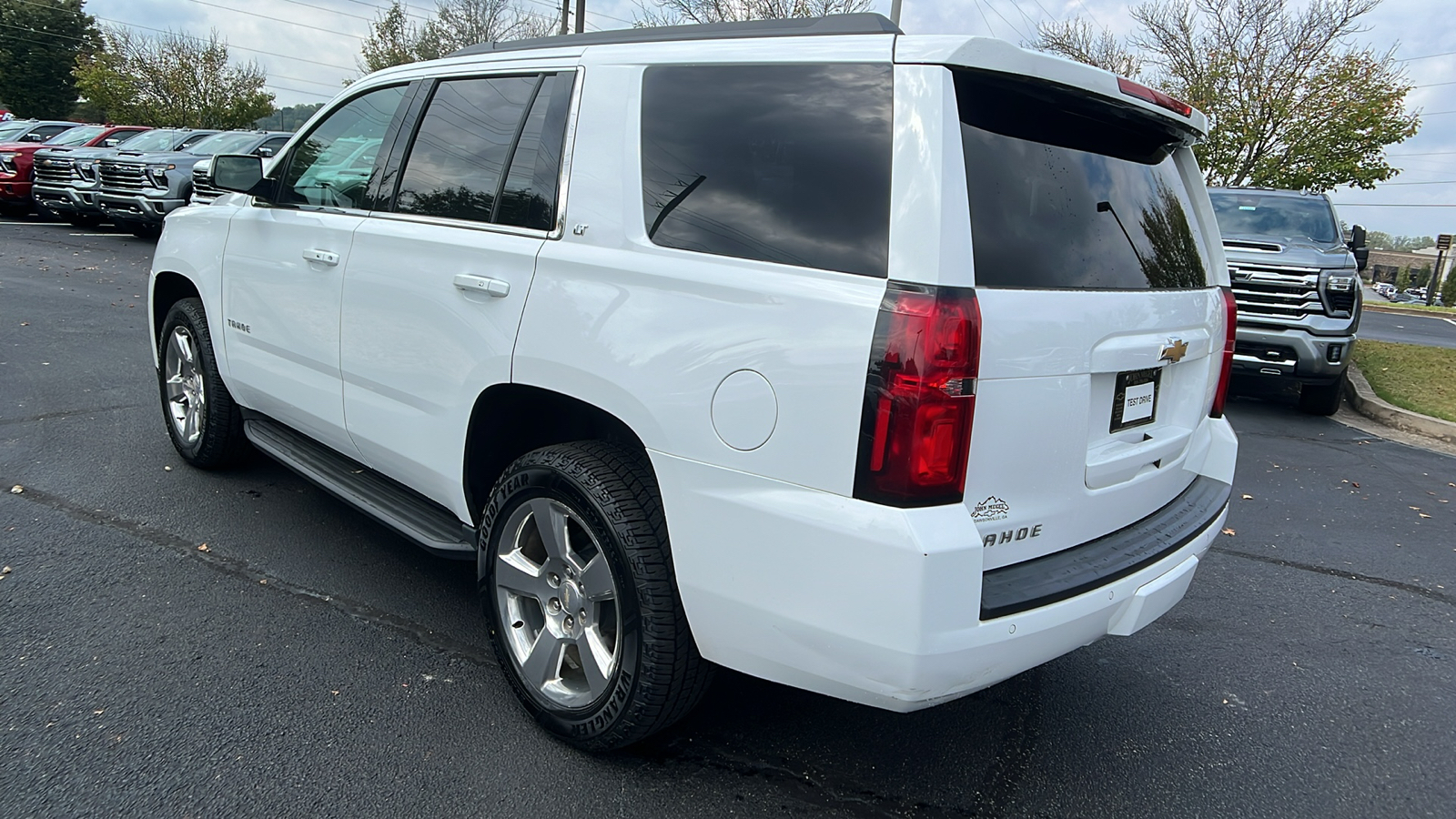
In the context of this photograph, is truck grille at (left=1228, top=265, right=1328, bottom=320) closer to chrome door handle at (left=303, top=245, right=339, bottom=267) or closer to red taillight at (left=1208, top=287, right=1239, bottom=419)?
red taillight at (left=1208, top=287, right=1239, bottom=419)

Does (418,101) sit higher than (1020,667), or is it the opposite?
(418,101)

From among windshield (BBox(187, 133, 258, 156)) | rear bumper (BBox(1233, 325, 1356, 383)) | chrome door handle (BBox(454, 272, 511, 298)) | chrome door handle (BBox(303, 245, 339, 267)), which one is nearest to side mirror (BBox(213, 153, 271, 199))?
chrome door handle (BBox(303, 245, 339, 267))

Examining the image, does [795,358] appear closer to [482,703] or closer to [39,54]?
[482,703]

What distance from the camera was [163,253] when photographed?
4.70 metres

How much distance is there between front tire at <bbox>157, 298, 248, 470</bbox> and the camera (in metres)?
4.44

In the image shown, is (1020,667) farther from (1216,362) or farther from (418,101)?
(418,101)

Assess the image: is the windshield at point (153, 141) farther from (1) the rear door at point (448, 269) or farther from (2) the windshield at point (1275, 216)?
(2) the windshield at point (1275, 216)

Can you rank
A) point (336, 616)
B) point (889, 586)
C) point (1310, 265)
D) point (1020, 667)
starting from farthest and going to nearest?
point (1310, 265) < point (336, 616) < point (1020, 667) < point (889, 586)

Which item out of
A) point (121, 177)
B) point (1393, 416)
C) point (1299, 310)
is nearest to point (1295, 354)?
point (1299, 310)

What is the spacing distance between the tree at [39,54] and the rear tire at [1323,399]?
199 ft

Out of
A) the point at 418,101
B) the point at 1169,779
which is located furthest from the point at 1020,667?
the point at 418,101

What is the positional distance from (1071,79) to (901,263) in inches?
28.0

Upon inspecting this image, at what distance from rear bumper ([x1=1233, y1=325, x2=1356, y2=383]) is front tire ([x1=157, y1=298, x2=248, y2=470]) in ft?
26.5

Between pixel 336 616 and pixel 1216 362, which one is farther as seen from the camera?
pixel 336 616
